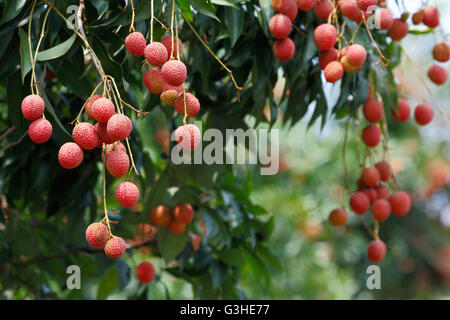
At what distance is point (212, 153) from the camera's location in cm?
116

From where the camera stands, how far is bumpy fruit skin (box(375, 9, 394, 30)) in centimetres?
93

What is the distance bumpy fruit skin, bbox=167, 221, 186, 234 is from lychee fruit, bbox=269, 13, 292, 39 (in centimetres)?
47

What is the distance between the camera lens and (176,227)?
3.85 ft

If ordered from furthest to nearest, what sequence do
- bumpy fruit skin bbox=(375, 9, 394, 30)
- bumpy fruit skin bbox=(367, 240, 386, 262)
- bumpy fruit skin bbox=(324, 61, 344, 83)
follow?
bumpy fruit skin bbox=(367, 240, 386, 262)
bumpy fruit skin bbox=(375, 9, 394, 30)
bumpy fruit skin bbox=(324, 61, 344, 83)

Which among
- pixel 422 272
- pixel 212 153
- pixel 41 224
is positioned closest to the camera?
pixel 212 153

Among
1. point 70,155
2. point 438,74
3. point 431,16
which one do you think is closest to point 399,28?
point 431,16

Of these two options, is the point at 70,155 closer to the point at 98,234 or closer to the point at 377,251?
the point at 98,234

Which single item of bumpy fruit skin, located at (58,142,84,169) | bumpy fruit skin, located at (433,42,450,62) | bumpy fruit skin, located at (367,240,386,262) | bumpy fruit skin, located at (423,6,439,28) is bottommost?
bumpy fruit skin, located at (367,240,386,262)

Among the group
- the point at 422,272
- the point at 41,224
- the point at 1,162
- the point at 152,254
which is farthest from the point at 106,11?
the point at 422,272

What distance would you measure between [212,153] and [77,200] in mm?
277

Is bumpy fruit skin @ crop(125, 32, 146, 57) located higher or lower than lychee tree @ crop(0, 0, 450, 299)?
higher

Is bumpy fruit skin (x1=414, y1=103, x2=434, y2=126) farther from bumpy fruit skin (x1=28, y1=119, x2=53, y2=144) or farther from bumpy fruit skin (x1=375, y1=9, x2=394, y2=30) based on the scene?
bumpy fruit skin (x1=28, y1=119, x2=53, y2=144)

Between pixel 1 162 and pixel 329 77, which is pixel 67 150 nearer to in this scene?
pixel 329 77

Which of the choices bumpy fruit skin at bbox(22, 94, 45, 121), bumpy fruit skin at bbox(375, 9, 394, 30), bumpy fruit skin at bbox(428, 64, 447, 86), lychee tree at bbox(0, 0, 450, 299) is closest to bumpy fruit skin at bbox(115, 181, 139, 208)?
lychee tree at bbox(0, 0, 450, 299)
